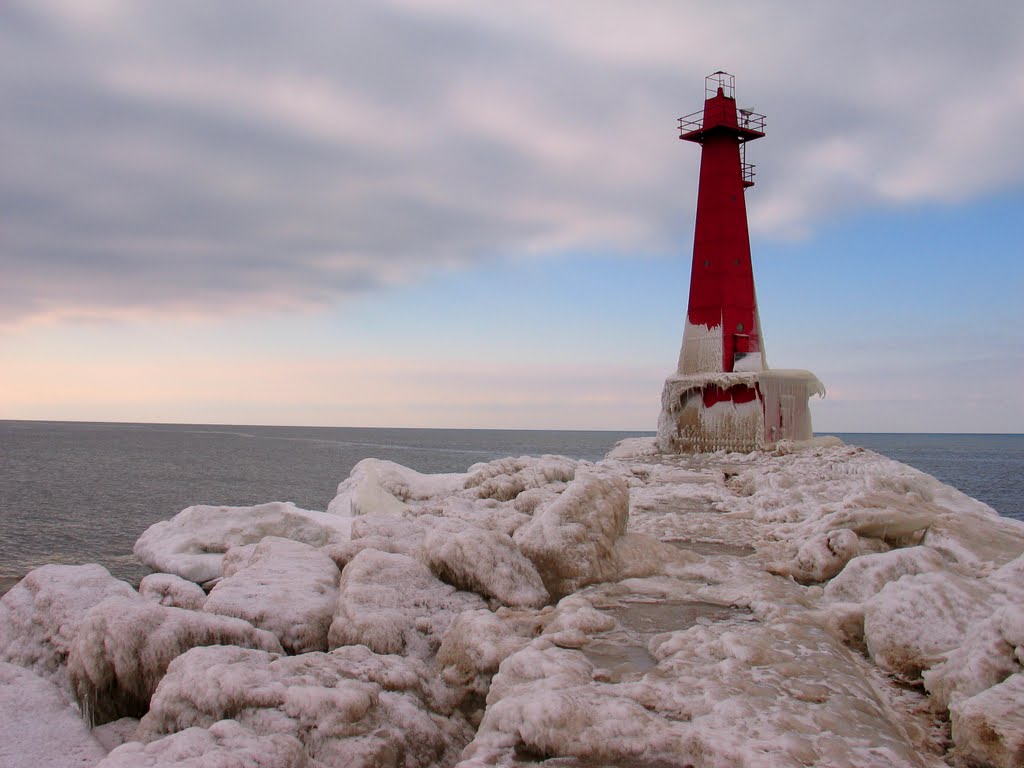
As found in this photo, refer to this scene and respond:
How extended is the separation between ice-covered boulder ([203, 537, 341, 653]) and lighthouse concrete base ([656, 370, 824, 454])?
14.8m

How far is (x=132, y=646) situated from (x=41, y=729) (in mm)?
731

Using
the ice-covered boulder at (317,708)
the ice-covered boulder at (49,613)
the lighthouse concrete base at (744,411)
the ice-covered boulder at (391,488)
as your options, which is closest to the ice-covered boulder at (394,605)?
the ice-covered boulder at (317,708)

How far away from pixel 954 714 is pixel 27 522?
24.7m

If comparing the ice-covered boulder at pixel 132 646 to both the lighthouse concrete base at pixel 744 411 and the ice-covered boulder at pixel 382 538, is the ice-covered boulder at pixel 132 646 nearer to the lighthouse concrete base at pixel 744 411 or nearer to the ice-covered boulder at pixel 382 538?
the ice-covered boulder at pixel 382 538

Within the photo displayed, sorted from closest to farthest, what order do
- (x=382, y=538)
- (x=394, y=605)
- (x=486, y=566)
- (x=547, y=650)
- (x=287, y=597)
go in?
(x=547, y=650), (x=394, y=605), (x=287, y=597), (x=486, y=566), (x=382, y=538)

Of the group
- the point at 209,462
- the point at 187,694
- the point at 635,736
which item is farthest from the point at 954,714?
the point at 209,462

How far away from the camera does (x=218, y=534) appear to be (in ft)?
40.3

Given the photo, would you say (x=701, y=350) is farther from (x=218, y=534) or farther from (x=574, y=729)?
(x=574, y=729)

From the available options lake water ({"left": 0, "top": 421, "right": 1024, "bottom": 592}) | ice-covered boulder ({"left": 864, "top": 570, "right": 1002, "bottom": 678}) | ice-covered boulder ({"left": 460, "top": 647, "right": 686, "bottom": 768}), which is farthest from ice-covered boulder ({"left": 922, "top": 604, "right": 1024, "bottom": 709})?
lake water ({"left": 0, "top": 421, "right": 1024, "bottom": 592})

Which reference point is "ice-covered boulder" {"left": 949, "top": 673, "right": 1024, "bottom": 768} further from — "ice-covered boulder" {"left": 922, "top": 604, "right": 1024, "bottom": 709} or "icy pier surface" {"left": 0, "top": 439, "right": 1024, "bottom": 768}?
"ice-covered boulder" {"left": 922, "top": 604, "right": 1024, "bottom": 709}

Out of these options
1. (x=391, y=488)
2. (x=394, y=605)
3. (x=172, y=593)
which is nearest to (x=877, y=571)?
(x=394, y=605)

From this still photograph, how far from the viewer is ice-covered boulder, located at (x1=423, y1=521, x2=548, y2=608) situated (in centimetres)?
625

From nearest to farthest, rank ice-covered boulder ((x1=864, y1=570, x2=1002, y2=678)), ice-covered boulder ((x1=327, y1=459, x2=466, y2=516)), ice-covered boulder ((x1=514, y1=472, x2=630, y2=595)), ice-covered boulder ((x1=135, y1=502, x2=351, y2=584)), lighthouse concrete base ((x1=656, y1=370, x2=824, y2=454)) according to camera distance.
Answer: ice-covered boulder ((x1=864, y1=570, x2=1002, y2=678))
ice-covered boulder ((x1=514, y1=472, x2=630, y2=595))
ice-covered boulder ((x1=135, y1=502, x2=351, y2=584))
ice-covered boulder ((x1=327, y1=459, x2=466, y2=516))
lighthouse concrete base ((x1=656, y1=370, x2=824, y2=454))

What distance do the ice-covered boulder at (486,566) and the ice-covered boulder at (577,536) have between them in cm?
17
